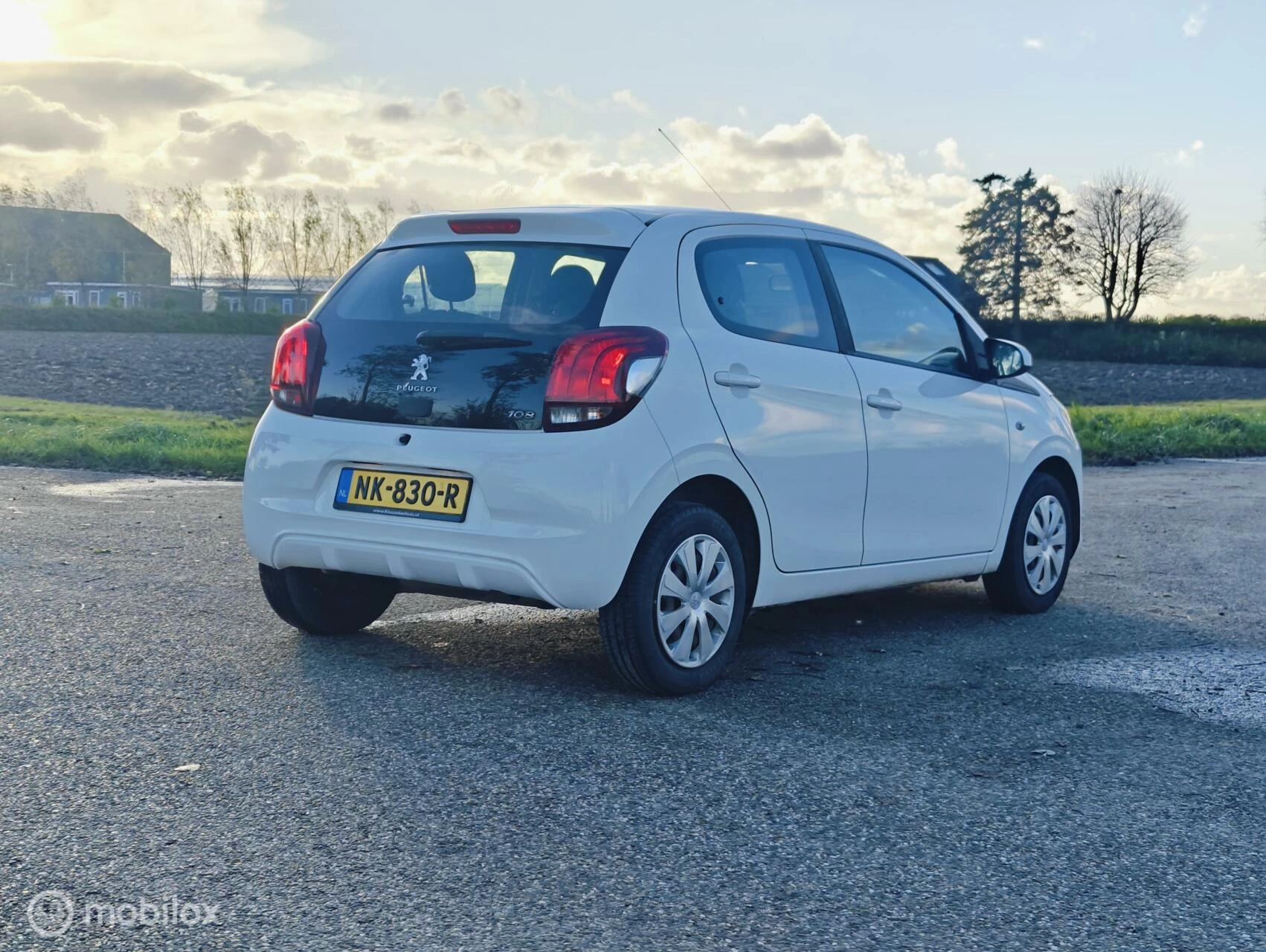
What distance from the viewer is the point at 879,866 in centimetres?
366

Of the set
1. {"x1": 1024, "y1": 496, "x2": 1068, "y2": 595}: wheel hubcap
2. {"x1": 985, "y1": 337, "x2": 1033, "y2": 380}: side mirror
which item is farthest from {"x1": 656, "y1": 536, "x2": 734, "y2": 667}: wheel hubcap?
{"x1": 1024, "y1": 496, "x2": 1068, "y2": 595}: wheel hubcap

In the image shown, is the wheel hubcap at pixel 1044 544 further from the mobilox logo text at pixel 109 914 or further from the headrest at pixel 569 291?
the mobilox logo text at pixel 109 914

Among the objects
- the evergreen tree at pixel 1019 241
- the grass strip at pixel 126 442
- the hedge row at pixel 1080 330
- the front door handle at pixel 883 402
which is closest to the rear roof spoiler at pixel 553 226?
the front door handle at pixel 883 402

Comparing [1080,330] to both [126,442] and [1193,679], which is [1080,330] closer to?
[126,442]

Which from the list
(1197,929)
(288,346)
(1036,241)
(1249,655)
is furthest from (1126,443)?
(1036,241)

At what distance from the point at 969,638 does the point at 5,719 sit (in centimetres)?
412

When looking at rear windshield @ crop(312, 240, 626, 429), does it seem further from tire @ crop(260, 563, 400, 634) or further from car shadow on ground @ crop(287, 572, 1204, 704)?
car shadow on ground @ crop(287, 572, 1204, 704)

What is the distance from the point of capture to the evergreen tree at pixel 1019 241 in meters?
84.9

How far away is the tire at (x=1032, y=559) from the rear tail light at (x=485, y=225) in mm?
3082

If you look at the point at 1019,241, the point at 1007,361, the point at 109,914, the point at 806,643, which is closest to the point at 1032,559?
the point at 1007,361

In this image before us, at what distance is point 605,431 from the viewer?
504cm

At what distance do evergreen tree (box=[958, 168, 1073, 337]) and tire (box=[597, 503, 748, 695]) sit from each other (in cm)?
Answer: 8222

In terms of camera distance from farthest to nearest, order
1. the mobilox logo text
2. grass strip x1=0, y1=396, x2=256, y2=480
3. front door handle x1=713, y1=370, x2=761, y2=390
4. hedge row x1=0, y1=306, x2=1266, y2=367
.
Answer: hedge row x1=0, y1=306, x2=1266, y2=367
grass strip x1=0, y1=396, x2=256, y2=480
front door handle x1=713, y1=370, x2=761, y2=390
the mobilox logo text

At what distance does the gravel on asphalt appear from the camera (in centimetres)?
3036
